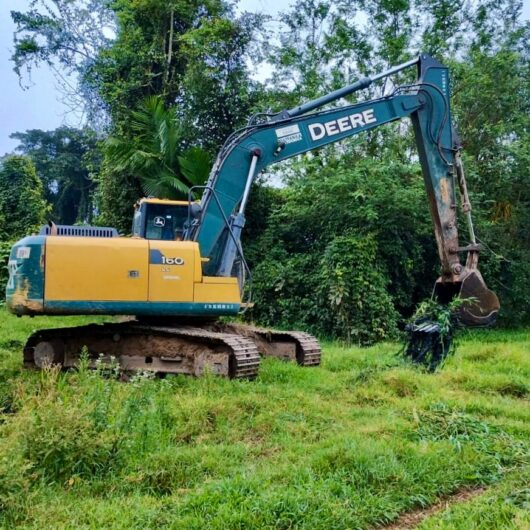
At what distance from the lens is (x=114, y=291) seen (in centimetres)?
678

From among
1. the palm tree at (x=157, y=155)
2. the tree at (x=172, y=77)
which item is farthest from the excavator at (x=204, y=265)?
the tree at (x=172, y=77)

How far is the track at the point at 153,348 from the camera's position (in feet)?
21.8

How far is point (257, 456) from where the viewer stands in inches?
170

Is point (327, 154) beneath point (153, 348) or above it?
above

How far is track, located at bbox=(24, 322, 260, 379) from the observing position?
664 cm

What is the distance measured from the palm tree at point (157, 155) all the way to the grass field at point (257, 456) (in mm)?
8940

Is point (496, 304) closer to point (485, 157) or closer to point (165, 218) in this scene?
point (165, 218)

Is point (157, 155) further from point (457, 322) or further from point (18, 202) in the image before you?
point (457, 322)

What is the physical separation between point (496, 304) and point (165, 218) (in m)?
4.30

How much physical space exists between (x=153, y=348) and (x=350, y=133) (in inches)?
151

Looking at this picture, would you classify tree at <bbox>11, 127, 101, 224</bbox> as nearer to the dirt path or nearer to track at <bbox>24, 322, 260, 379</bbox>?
track at <bbox>24, 322, 260, 379</bbox>

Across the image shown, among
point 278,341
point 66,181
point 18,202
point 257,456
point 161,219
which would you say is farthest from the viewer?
point 66,181

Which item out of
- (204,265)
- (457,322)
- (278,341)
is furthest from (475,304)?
(204,265)

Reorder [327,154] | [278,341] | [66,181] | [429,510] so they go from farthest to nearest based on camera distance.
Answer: [66,181] < [327,154] < [278,341] < [429,510]
